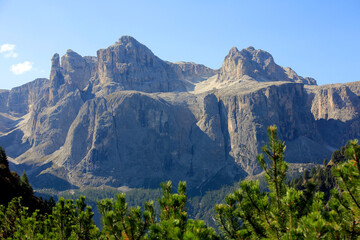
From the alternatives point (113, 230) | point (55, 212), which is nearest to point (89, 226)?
point (55, 212)

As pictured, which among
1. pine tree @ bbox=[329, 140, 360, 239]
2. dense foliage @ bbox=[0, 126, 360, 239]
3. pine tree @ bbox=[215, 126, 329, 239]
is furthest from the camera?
pine tree @ bbox=[215, 126, 329, 239]

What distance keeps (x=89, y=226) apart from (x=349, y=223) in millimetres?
9968

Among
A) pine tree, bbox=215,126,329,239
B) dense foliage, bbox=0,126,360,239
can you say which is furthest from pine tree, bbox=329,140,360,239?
pine tree, bbox=215,126,329,239

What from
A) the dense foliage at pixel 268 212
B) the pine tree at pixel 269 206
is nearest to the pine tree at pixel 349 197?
the dense foliage at pixel 268 212

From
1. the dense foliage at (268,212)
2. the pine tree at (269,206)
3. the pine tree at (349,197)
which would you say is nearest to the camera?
the dense foliage at (268,212)

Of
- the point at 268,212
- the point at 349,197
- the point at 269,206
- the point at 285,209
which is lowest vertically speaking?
the point at 268,212

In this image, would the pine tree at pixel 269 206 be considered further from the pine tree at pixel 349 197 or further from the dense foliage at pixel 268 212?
the pine tree at pixel 349 197

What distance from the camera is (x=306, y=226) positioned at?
7.22 meters

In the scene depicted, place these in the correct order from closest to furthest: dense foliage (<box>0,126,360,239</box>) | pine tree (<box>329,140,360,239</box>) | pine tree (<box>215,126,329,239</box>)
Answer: dense foliage (<box>0,126,360,239</box>), pine tree (<box>329,140,360,239</box>), pine tree (<box>215,126,329,239</box>)

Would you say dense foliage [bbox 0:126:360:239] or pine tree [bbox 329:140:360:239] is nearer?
dense foliage [bbox 0:126:360:239]

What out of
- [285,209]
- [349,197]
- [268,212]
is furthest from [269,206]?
[349,197]

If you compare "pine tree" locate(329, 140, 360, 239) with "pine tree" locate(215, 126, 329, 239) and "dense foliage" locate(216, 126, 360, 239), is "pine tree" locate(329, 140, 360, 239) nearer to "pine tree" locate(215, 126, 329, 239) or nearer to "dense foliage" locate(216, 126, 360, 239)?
"dense foliage" locate(216, 126, 360, 239)

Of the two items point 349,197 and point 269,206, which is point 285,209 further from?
point 349,197

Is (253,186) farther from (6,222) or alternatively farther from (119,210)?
(6,222)
